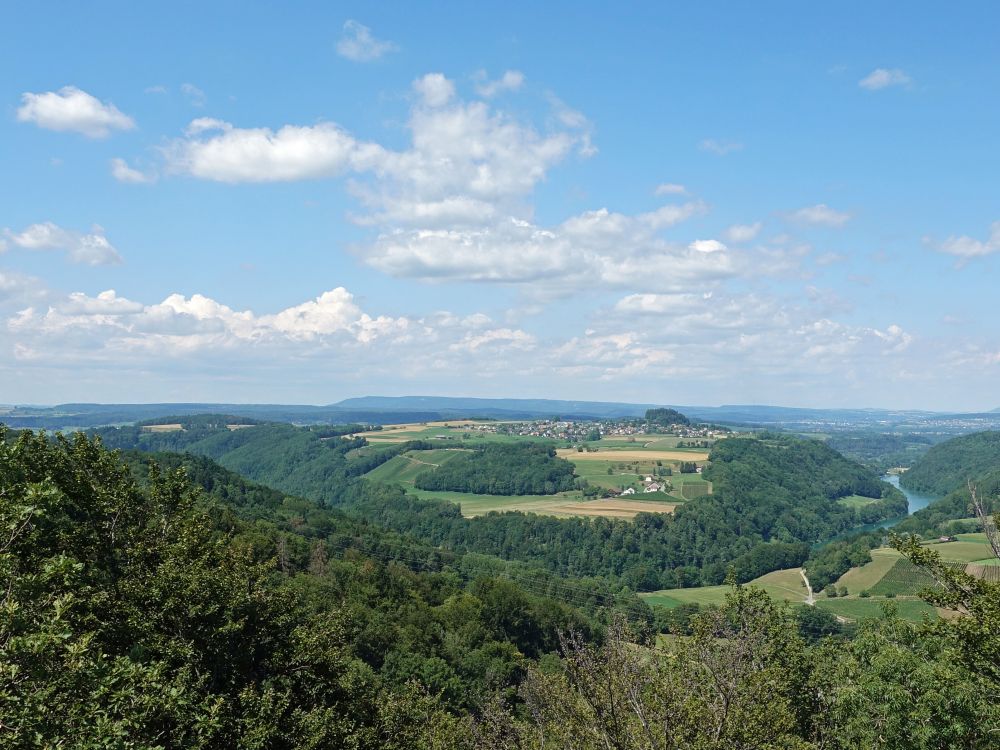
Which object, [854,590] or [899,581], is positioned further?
[854,590]

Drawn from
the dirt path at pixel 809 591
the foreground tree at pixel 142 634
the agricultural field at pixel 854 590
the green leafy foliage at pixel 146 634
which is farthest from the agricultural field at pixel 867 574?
the foreground tree at pixel 142 634

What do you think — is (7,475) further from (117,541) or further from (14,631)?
(117,541)

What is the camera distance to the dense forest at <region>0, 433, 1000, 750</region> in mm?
12773

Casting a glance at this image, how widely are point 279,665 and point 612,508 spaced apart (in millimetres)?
164506

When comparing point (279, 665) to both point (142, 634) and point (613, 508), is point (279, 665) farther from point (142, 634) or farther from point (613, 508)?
point (613, 508)

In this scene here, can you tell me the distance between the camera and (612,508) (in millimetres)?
180625

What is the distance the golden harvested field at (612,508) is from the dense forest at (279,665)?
14325cm

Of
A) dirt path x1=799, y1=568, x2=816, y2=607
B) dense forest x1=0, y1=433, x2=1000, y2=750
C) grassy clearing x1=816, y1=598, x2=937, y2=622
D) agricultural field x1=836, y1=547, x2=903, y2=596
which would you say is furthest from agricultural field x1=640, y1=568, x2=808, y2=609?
dense forest x1=0, y1=433, x2=1000, y2=750

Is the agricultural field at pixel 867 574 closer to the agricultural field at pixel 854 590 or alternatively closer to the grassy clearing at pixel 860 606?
the agricultural field at pixel 854 590

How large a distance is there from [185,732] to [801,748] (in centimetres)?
1546

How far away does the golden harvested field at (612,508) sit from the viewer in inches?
6880

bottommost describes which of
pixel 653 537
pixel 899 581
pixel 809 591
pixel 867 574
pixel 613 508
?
pixel 809 591

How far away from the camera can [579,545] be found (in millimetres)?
161875

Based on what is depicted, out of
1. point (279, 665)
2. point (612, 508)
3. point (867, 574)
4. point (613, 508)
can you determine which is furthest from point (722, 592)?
point (279, 665)
